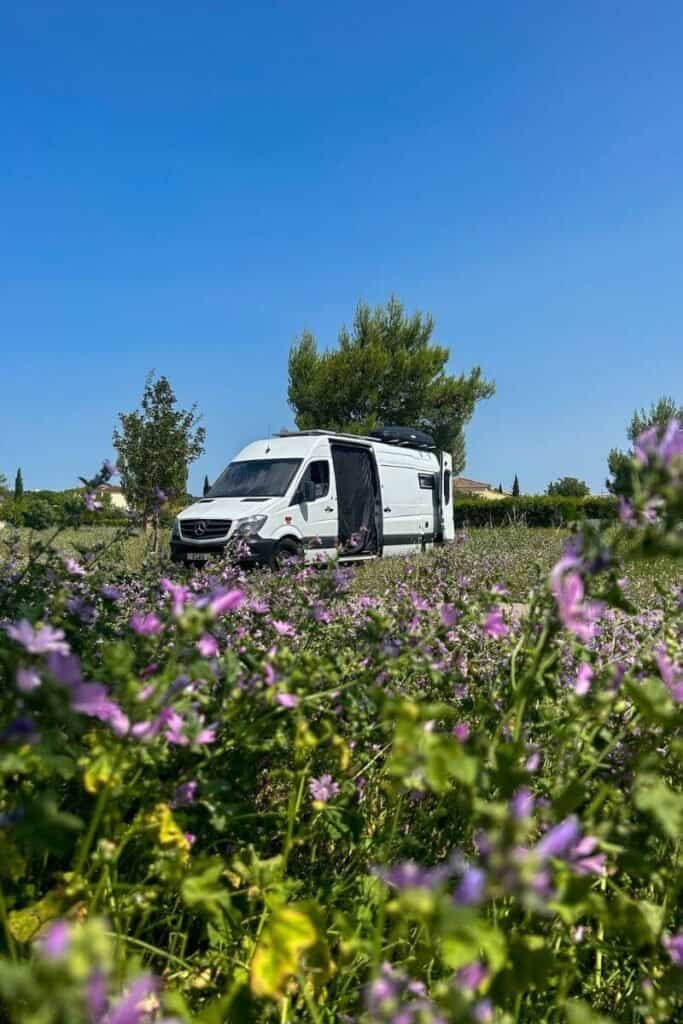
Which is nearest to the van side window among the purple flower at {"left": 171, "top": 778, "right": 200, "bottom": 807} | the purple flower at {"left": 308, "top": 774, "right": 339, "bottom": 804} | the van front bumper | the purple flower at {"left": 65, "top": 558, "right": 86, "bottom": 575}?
the van front bumper

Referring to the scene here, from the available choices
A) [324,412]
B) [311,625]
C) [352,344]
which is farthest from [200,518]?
[352,344]

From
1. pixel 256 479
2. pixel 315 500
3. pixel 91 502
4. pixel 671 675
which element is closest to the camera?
pixel 671 675

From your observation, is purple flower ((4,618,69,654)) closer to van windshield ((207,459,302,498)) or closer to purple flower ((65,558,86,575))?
purple flower ((65,558,86,575))

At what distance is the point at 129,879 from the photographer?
135 centimetres

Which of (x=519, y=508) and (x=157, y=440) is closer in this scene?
(x=157, y=440)

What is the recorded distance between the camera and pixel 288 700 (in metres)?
1.13

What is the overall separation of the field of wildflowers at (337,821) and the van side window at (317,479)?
10568 mm

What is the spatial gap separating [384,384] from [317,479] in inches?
910

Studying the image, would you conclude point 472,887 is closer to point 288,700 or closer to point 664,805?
point 664,805

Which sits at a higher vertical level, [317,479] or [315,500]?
[317,479]

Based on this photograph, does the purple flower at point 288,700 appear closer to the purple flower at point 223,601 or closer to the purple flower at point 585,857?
the purple flower at point 223,601

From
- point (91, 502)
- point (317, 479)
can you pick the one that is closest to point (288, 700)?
point (91, 502)

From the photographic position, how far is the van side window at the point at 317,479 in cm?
1256

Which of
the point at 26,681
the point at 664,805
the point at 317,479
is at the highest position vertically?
the point at 317,479
